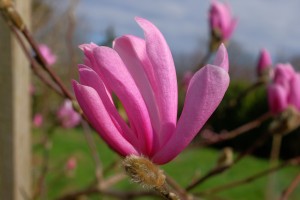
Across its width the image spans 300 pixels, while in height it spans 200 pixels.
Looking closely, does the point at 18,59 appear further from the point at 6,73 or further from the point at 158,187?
the point at 158,187

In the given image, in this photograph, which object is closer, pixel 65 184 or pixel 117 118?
pixel 117 118

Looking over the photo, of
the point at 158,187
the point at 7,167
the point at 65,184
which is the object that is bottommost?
the point at 65,184

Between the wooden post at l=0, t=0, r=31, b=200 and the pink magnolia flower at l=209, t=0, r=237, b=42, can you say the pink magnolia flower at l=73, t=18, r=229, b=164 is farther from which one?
the pink magnolia flower at l=209, t=0, r=237, b=42

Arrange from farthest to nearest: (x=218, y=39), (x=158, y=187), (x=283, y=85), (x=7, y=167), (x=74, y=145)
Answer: (x=74, y=145) → (x=218, y=39) → (x=7, y=167) → (x=283, y=85) → (x=158, y=187)

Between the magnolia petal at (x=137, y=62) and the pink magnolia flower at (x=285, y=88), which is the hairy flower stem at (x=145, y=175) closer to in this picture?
the magnolia petal at (x=137, y=62)

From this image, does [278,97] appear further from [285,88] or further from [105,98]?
[105,98]

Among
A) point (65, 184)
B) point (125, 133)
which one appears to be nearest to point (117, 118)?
point (125, 133)

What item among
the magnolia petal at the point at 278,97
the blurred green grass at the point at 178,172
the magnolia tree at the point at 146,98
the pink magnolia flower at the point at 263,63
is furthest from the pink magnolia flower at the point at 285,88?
the blurred green grass at the point at 178,172
